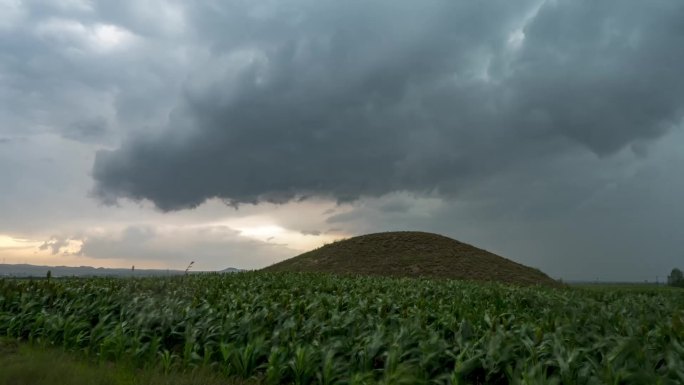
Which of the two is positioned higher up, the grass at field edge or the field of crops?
the field of crops

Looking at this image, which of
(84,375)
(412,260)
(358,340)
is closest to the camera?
(84,375)

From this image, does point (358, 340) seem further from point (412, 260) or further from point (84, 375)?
point (412, 260)

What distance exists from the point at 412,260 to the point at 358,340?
2481 cm

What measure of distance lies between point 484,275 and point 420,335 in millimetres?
23168

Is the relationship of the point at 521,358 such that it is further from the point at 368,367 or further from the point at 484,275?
the point at 484,275

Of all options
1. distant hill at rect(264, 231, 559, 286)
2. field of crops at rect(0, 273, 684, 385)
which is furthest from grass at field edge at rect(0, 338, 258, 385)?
distant hill at rect(264, 231, 559, 286)

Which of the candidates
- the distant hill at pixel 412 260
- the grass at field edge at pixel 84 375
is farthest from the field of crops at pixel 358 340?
the distant hill at pixel 412 260

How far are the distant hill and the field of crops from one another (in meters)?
17.5

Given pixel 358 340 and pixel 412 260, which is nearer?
pixel 358 340

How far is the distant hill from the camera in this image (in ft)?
97.0

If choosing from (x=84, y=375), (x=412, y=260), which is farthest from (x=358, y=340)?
(x=412, y=260)

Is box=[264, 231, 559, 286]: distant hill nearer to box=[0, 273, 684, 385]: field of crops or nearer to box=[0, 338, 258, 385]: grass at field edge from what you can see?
box=[0, 273, 684, 385]: field of crops

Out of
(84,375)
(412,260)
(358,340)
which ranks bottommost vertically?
(84,375)

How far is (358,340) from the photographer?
25.2ft
